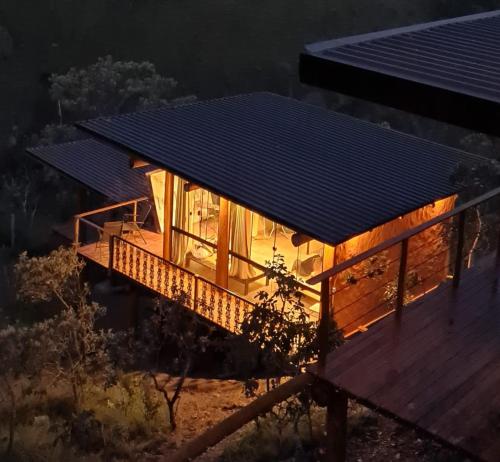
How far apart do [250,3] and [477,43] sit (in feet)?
130

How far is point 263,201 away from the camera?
1215 centimetres

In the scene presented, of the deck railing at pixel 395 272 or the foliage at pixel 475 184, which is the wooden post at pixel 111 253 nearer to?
the deck railing at pixel 395 272

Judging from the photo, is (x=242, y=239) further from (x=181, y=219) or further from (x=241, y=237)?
(x=181, y=219)

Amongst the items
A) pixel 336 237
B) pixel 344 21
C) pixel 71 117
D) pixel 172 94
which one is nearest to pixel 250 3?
pixel 344 21

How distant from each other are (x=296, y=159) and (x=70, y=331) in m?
4.95

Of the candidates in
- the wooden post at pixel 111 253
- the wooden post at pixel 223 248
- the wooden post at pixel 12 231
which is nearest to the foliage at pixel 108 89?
the wooden post at pixel 12 231

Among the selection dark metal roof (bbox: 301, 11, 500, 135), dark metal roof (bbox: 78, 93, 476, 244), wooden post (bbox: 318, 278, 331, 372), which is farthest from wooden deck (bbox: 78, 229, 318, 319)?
dark metal roof (bbox: 301, 11, 500, 135)

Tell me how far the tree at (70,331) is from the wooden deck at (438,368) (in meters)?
5.74

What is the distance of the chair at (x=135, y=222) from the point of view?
51.1 feet

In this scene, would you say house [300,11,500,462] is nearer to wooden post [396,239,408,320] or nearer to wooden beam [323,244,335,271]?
wooden post [396,239,408,320]

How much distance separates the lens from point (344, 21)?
44.3 m

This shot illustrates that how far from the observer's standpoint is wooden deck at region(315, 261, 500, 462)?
536cm

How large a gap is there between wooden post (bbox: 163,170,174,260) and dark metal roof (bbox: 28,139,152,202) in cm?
226

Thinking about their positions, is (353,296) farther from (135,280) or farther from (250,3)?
(250,3)
